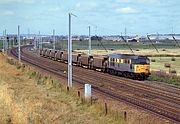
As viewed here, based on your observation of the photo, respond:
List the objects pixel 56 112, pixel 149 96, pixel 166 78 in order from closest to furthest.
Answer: pixel 56 112 → pixel 149 96 → pixel 166 78

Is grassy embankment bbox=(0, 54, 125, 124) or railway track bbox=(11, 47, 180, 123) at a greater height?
grassy embankment bbox=(0, 54, 125, 124)

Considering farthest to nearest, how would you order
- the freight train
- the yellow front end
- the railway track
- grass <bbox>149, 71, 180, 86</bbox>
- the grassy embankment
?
the freight train
the yellow front end
grass <bbox>149, 71, 180, 86</bbox>
the railway track
the grassy embankment

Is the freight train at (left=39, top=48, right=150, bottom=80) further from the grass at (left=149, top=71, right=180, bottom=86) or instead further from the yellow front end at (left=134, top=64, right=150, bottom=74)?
the grass at (left=149, top=71, right=180, bottom=86)

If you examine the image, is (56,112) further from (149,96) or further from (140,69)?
(140,69)

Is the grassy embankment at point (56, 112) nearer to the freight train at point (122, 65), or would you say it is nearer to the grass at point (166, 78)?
the grass at point (166, 78)

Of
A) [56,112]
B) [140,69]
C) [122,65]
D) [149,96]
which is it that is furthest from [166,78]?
[56,112]

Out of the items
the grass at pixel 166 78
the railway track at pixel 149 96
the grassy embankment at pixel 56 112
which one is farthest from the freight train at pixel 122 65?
the grassy embankment at pixel 56 112

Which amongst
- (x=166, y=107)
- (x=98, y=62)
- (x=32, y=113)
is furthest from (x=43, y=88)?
(x=98, y=62)

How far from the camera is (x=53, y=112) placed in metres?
22.0

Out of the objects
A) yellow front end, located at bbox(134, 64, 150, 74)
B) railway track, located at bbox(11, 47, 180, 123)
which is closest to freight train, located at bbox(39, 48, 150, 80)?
yellow front end, located at bbox(134, 64, 150, 74)

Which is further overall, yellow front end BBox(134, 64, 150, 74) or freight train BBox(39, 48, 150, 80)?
freight train BBox(39, 48, 150, 80)

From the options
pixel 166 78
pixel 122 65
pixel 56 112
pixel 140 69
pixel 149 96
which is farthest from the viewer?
pixel 122 65

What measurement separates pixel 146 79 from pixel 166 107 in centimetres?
2308

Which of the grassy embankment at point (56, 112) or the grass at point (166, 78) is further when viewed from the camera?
the grass at point (166, 78)
